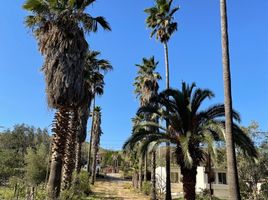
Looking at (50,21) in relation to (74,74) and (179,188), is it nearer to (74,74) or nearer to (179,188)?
(74,74)

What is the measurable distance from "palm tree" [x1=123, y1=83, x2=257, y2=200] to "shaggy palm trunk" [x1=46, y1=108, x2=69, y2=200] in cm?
377

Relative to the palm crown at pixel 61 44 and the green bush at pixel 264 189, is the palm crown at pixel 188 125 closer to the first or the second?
the palm crown at pixel 61 44

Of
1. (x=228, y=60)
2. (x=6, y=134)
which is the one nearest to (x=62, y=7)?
(x=228, y=60)

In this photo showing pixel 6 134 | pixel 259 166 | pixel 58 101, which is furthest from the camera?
pixel 6 134

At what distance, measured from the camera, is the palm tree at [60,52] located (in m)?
15.5

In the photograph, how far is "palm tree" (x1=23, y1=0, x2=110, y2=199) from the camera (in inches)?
612

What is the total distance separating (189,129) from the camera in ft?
55.9

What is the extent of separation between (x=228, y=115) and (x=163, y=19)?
17773 millimetres

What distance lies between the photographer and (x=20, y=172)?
4294 cm

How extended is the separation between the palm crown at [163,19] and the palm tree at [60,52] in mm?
11757

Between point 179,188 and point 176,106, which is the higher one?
point 176,106

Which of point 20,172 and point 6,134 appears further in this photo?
point 6,134

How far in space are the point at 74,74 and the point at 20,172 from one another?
31.5 m

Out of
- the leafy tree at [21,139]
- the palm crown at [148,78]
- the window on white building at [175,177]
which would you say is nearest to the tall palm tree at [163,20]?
the palm crown at [148,78]
